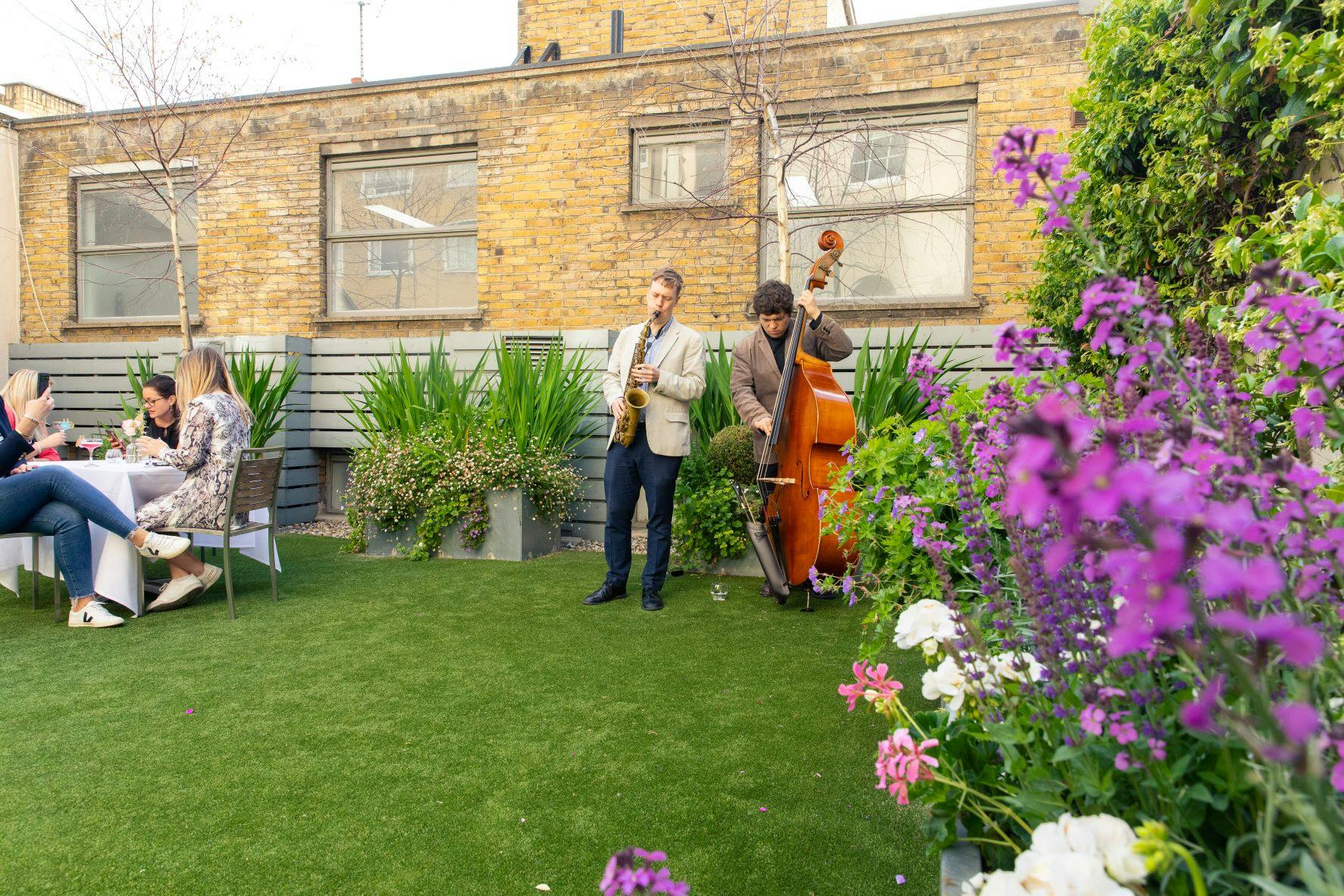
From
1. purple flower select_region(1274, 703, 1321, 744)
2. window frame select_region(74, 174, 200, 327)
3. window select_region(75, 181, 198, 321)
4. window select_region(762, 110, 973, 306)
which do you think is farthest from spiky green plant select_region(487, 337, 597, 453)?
purple flower select_region(1274, 703, 1321, 744)

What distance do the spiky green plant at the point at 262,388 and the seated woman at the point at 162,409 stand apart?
188 cm

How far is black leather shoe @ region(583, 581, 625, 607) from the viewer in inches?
176

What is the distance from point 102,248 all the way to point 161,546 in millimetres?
6236

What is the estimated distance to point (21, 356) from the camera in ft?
27.9

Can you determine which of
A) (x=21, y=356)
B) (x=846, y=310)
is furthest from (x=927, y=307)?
(x=21, y=356)

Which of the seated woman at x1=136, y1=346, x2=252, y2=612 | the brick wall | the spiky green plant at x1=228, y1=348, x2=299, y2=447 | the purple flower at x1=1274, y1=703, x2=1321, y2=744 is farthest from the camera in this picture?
the brick wall

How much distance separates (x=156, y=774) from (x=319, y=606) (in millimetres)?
2070

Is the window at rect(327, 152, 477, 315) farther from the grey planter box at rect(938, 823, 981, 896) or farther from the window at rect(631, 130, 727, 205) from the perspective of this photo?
the grey planter box at rect(938, 823, 981, 896)

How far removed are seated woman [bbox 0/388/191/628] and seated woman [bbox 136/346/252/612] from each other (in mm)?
167

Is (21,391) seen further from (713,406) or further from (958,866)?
(958,866)

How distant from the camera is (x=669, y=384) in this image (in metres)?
4.31

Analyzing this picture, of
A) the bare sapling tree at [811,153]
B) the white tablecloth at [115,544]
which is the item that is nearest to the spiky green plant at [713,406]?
the bare sapling tree at [811,153]

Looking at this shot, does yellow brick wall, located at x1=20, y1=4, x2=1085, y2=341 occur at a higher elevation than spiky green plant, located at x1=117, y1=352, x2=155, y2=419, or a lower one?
higher

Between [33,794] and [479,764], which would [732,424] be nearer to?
[479,764]
